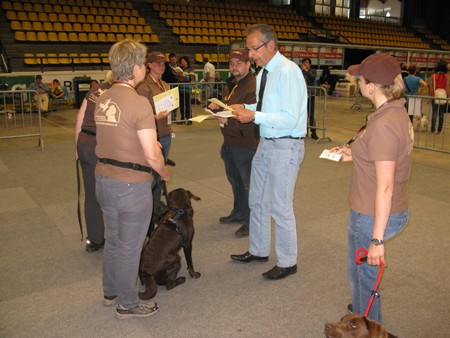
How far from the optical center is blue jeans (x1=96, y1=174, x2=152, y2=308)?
2543 millimetres

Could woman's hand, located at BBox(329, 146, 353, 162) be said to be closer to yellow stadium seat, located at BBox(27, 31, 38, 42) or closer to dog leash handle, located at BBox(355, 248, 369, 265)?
dog leash handle, located at BBox(355, 248, 369, 265)

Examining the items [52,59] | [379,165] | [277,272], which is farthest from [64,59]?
[379,165]

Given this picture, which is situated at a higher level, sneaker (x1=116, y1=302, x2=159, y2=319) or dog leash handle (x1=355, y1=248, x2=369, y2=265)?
dog leash handle (x1=355, y1=248, x2=369, y2=265)

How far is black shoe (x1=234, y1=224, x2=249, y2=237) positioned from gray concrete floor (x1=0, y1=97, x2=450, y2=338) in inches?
3.0

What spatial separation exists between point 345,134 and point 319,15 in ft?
63.5

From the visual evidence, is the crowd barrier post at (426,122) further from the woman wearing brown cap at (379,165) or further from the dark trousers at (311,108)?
the woman wearing brown cap at (379,165)

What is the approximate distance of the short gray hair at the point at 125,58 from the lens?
244cm

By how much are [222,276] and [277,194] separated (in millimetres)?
829

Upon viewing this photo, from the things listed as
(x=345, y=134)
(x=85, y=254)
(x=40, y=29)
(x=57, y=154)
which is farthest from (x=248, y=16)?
(x=85, y=254)

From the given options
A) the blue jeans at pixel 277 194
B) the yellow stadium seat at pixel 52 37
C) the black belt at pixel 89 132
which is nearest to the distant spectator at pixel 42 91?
the yellow stadium seat at pixel 52 37

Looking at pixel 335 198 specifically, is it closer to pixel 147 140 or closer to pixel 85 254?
pixel 85 254

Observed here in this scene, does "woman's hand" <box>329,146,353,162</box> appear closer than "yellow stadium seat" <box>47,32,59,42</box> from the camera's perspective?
Yes

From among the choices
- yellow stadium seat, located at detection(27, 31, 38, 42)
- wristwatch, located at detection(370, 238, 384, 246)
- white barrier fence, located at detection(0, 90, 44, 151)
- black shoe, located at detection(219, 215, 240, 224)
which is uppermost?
yellow stadium seat, located at detection(27, 31, 38, 42)

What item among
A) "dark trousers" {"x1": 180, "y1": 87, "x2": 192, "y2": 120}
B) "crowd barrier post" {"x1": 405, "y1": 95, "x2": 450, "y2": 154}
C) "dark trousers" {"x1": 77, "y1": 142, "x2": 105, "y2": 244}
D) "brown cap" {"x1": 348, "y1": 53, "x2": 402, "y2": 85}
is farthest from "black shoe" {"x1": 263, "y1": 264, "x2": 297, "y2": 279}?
"dark trousers" {"x1": 180, "y1": 87, "x2": 192, "y2": 120}
